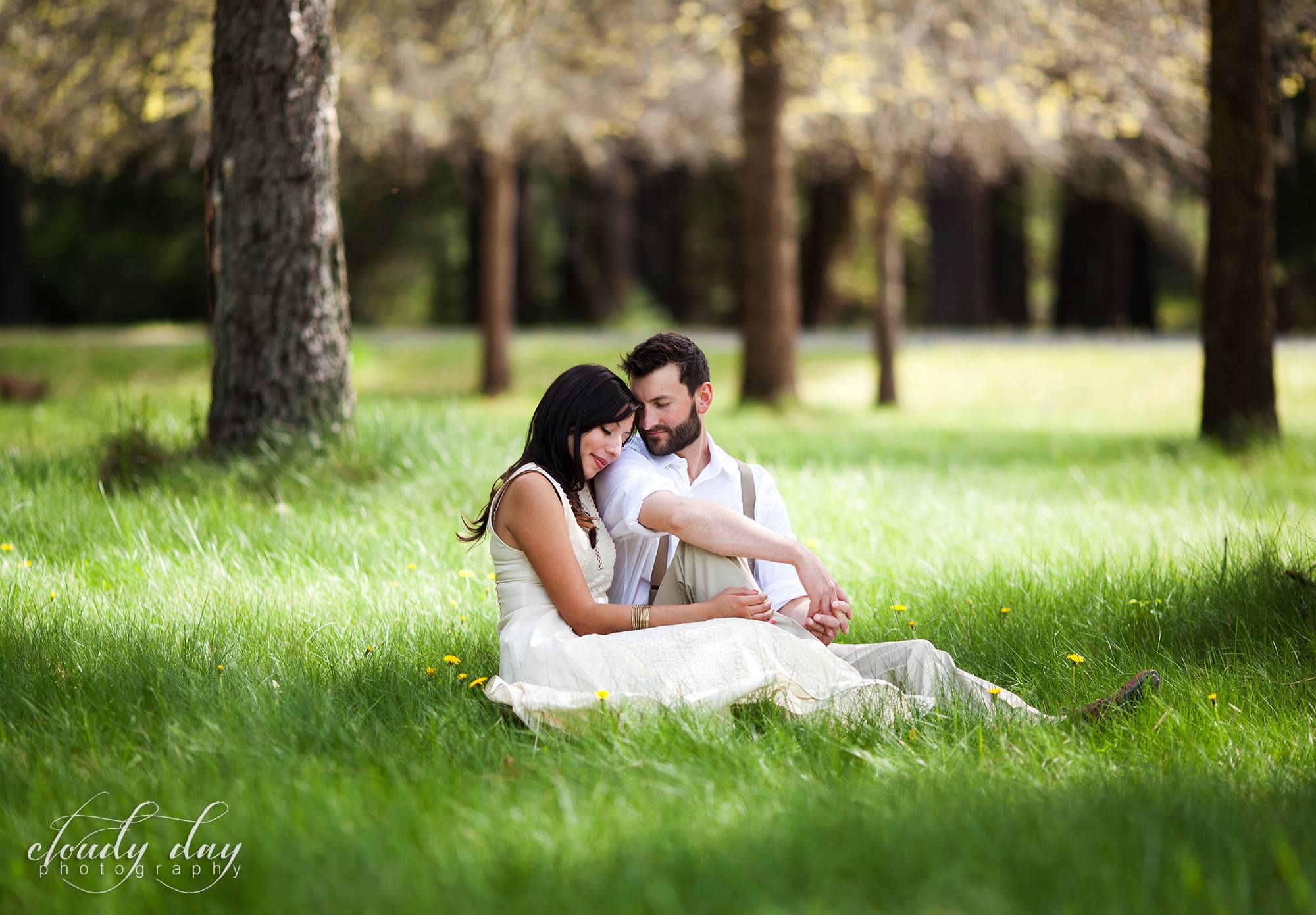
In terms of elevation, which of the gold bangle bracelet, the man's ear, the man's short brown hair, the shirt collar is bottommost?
the gold bangle bracelet

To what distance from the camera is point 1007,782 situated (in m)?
2.95

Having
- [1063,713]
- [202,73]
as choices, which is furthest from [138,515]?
[202,73]

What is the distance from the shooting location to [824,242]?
87.6 feet

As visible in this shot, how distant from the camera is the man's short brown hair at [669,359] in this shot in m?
3.87

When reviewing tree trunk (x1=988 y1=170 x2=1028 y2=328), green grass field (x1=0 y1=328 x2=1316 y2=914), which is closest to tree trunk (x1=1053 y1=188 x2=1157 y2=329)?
tree trunk (x1=988 y1=170 x2=1028 y2=328)

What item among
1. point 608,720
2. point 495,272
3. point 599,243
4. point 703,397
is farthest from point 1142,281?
point 608,720

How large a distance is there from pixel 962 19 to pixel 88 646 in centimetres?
1040

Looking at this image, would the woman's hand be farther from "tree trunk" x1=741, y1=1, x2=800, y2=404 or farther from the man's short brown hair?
"tree trunk" x1=741, y1=1, x2=800, y2=404

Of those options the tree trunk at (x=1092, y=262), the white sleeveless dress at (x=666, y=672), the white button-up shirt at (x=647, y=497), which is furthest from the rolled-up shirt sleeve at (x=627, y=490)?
the tree trunk at (x=1092, y=262)

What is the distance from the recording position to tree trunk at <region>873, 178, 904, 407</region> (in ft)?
47.8

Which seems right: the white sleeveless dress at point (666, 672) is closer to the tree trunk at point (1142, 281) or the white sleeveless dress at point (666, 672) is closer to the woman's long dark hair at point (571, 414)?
the woman's long dark hair at point (571, 414)

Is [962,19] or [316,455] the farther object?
[962,19]

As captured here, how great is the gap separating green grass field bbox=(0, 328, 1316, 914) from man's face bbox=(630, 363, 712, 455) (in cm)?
97

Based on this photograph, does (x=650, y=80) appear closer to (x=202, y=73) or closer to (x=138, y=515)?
(x=202, y=73)
